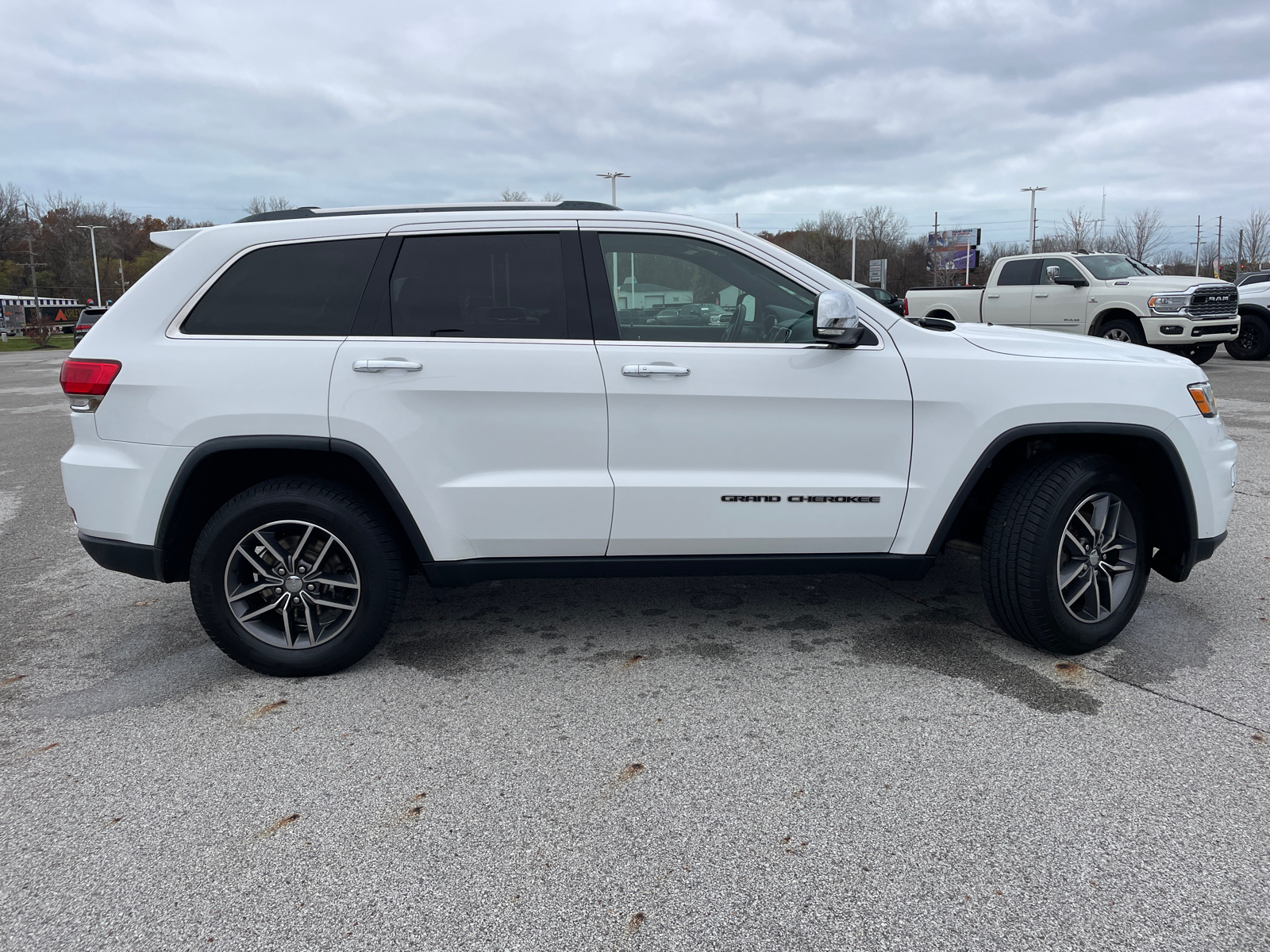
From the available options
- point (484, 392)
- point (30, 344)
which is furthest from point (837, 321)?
point (30, 344)

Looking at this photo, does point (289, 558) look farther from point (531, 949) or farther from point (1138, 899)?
point (1138, 899)

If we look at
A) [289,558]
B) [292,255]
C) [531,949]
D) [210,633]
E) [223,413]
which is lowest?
[531,949]

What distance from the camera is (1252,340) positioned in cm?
1712

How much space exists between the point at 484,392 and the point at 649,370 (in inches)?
25.4

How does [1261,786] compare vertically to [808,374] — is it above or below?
below

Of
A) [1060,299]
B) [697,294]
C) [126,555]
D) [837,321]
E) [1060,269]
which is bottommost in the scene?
[126,555]

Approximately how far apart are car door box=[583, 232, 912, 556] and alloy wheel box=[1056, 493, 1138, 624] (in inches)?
30.5

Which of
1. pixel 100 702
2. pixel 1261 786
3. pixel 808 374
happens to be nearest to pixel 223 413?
pixel 100 702

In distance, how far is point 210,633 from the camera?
3.56m

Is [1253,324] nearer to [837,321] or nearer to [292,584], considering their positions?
[837,321]

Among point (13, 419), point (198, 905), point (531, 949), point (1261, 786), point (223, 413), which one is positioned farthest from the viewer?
point (13, 419)

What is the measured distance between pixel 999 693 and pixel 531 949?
2110mm

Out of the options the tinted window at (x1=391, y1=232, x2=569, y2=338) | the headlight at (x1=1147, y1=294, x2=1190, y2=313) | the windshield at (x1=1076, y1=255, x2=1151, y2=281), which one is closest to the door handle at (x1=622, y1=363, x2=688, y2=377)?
the tinted window at (x1=391, y1=232, x2=569, y2=338)

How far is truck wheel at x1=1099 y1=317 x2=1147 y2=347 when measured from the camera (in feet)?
46.3
